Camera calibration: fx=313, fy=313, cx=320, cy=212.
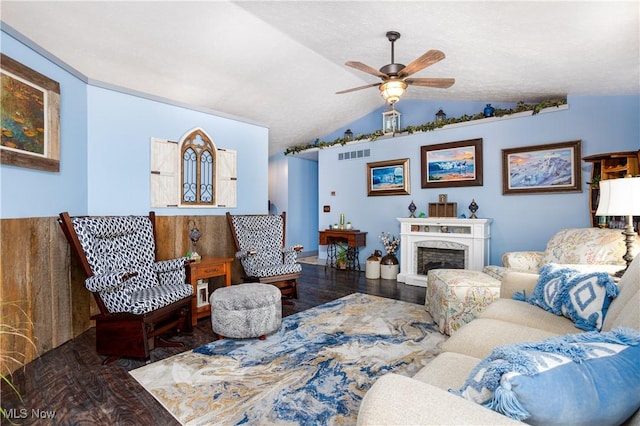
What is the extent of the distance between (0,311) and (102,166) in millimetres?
1561

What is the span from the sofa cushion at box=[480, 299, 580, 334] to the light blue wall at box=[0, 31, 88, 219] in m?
3.45

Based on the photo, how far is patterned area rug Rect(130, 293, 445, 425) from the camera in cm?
182

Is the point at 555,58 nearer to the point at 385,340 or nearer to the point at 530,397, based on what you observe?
the point at 385,340

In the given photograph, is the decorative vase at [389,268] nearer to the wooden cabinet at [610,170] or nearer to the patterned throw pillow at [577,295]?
the wooden cabinet at [610,170]

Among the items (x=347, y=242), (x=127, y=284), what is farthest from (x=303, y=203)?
(x=127, y=284)

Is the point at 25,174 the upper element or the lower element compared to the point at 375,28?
lower

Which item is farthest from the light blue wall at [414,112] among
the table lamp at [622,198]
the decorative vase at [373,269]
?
the table lamp at [622,198]

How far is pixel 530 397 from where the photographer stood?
29.0 inches

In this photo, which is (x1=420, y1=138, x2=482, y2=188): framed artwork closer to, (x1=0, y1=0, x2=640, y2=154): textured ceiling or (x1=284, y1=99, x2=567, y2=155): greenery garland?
(x1=284, y1=99, x2=567, y2=155): greenery garland

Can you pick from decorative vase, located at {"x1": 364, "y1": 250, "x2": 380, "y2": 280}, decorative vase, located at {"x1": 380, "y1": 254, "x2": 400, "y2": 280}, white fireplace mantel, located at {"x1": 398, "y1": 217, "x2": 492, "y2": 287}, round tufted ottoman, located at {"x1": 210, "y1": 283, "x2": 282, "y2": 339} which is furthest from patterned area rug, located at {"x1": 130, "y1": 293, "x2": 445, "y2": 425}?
decorative vase, located at {"x1": 364, "y1": 250, "x2": 380, "y2": 280}

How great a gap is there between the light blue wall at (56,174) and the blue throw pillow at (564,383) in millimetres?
3080

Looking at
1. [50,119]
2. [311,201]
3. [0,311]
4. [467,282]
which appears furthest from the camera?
[311,201]

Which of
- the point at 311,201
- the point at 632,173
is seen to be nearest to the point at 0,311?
the point at 632,173

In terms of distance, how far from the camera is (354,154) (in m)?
6.30
